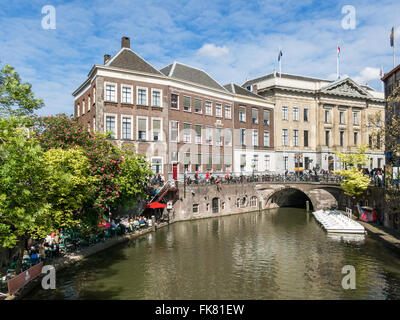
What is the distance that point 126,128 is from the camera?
3572 cm

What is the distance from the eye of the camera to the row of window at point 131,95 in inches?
1373

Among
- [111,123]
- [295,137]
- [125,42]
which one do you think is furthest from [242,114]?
[111,123]

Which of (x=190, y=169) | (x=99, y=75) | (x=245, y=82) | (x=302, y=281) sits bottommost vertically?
(x=302, y=281)

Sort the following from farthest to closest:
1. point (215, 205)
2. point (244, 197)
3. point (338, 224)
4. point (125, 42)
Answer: point (244, 197) → point (215, 205) → point (125, 42) → point (338, 224)

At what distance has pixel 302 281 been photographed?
17.7 metres

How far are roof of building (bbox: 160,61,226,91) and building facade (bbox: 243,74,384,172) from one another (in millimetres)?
11376

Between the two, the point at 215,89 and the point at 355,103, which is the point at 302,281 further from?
the point at 355,103

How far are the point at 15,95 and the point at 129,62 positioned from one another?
16234 millimetres

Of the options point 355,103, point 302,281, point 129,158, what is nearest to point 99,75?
point 129,158

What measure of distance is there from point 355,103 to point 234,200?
3394 cm

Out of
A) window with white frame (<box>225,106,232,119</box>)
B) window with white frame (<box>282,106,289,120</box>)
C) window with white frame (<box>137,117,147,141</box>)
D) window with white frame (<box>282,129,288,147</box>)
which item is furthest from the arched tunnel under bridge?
window with white frame (<box>137,117,147,141</box>)

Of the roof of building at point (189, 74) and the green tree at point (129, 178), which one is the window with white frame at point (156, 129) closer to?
the roof of building at point (189, 74)

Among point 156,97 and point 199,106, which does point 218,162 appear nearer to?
point 199,106

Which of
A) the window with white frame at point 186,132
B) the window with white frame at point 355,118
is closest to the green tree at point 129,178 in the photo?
the window with white frame at point 186,132
